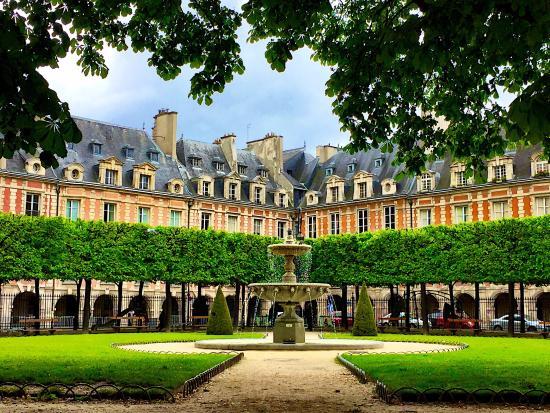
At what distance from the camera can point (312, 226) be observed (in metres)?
51.9

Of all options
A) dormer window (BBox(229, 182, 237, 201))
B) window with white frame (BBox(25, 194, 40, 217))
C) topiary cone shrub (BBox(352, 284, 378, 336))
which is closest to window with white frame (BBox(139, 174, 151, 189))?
dormer window (BBox(229, 182, 237, 201))

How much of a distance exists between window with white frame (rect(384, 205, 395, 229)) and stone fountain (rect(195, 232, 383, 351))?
84.2ft

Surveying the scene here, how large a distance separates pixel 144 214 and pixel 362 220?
49.4 feet

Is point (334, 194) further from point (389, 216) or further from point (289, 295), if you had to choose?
point (289, 295)

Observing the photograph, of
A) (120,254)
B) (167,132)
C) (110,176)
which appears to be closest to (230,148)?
(167,132)

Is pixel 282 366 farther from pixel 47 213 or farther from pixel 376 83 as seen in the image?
pixel 47 213

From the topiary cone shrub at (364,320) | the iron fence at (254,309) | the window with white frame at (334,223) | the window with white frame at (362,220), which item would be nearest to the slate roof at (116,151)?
the iron fence at (254,309)

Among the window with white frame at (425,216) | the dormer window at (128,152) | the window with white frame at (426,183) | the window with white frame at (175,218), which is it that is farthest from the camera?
the window with white frame at (175,218)

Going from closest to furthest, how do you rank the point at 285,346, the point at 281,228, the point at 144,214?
the point at 285,346, the point at 144,214, the point at 281,228

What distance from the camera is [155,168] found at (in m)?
45.8

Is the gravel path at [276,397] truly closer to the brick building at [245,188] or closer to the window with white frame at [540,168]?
the brick building at [245,188]

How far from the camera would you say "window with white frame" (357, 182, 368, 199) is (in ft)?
160

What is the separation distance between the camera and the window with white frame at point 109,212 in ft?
143

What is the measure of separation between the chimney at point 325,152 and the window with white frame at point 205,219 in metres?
11.7
